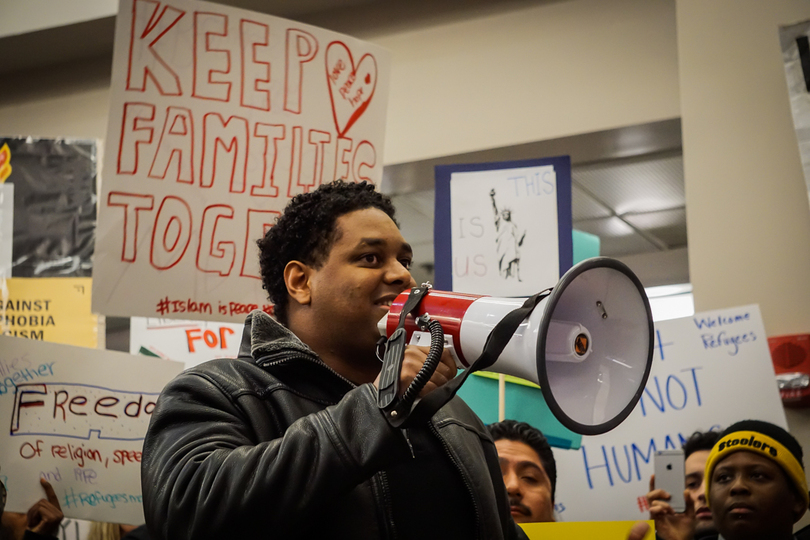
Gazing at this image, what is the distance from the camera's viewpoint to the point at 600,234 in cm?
511

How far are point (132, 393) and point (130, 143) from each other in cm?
67

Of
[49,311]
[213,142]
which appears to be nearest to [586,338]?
[213,142]

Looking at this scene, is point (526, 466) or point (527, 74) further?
point (527, 74)

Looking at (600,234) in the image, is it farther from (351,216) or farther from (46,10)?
(351,216)

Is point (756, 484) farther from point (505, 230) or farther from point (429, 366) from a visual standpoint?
point (429, 366)

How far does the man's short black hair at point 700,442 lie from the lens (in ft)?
6.85

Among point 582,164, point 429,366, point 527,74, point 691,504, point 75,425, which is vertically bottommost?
point 691,504

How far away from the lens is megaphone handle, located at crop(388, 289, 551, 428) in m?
0.89

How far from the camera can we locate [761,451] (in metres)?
1.93

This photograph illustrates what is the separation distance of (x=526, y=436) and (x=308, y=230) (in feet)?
3.30

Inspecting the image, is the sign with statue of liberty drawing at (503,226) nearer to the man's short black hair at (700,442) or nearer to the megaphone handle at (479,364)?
the man's short black hair at (700,442)

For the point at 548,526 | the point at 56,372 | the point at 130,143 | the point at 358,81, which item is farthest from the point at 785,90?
the point at 56,372

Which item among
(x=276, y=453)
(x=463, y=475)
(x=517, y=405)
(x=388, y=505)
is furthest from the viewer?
(x=517, y=405)

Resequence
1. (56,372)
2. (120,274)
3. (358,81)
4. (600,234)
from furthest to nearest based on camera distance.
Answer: (600,234), (358,81), (56,372), (120,274)
